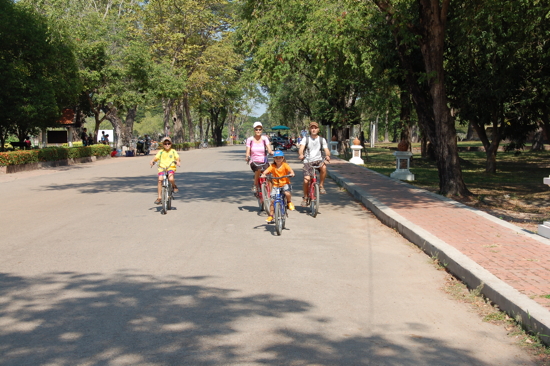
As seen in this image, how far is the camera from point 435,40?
14.9 meters

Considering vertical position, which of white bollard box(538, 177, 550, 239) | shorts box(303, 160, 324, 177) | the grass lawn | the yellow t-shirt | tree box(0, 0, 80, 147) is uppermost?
tree box(0, 0, 80, 147)

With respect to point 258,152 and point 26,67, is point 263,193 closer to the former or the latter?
point 258,152

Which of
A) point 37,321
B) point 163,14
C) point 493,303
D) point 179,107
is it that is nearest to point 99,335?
point 37,321

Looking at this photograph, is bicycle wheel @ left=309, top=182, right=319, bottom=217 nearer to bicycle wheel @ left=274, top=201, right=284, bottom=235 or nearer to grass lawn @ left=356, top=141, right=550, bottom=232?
bicycle wheel @ left=274, top=201, right=284, bottom=235

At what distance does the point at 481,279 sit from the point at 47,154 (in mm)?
27714

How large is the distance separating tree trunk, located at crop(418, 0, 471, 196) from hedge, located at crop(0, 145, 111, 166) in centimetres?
1852

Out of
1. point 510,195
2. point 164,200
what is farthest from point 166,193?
point 510,195

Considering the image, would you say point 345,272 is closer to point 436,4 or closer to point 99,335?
point 99,335

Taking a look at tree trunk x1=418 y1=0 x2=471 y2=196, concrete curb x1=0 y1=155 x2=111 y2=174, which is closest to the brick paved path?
tree trunk x1=418 y1=0 x2=471 y2=196

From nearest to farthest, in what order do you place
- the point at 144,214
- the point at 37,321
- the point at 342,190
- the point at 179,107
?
the point at 37,321 → the point at 144,214 → the point at 342,190 → the point at 179,107

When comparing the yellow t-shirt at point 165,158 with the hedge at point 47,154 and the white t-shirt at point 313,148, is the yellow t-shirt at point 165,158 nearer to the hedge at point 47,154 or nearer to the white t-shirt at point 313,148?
the white t-shirt at point 313,148

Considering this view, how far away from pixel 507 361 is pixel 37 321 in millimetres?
3886

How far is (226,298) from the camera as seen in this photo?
6000mm

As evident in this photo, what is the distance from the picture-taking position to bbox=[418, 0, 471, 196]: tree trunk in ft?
48.6
